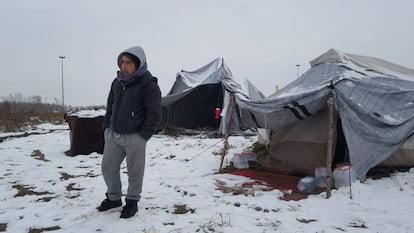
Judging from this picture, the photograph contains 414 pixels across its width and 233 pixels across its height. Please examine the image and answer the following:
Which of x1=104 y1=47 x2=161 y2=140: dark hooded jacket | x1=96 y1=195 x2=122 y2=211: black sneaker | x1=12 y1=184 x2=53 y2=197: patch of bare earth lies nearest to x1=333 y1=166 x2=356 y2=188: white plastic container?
x1=104 y1=47 x2=161 y2=140: dark hooded jacket

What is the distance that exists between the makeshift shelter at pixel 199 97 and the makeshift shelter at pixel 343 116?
20.0ft

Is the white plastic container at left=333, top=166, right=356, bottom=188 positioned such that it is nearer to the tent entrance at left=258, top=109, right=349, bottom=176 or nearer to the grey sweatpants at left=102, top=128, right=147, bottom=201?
the tent entrance at left=258, top=109, right=349, bottom=176

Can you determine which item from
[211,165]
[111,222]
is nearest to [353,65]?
[211,165]

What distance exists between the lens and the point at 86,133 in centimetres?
774

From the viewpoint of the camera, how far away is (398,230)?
317 centimetres

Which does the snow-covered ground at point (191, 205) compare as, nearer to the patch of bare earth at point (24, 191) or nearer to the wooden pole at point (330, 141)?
the patch of bare earth at point (24, 191)

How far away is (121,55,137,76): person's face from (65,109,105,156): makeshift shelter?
4.51 metres

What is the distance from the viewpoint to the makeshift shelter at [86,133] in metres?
7.57

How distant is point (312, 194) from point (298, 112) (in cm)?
136

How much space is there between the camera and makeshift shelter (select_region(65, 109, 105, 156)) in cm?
757

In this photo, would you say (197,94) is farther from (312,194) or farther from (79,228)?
(79,228)

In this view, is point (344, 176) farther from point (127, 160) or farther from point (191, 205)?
point (127, 160)

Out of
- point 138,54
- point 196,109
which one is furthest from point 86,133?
point 196,109

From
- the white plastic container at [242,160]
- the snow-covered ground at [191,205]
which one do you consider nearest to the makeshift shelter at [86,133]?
the snow-covered ground at [191,205]
